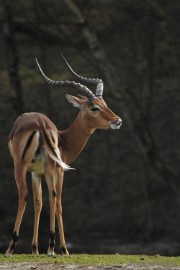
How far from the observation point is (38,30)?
28250mm

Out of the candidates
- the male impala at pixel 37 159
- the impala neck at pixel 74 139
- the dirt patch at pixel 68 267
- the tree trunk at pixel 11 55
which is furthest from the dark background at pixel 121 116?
the dirt patch at pixel 68 267

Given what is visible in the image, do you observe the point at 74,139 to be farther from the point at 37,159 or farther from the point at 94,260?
the point at 94,260

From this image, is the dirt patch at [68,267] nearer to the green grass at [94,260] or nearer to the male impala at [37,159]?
the green grass at [94,260]

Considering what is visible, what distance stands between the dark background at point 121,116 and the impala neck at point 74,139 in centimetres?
1083

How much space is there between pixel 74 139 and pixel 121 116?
43.5ft

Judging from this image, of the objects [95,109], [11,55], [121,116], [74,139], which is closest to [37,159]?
[74,139]

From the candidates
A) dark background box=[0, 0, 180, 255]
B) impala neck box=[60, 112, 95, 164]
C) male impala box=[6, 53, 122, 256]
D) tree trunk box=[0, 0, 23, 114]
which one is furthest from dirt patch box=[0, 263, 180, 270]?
dark background box=[0, 0, 180, 255]

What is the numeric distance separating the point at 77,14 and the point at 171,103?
470 centimetres

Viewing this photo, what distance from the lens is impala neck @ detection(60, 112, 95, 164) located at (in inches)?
586

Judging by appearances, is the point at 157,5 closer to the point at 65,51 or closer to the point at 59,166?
the point at 65,51

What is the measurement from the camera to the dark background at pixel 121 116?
27.2 metres

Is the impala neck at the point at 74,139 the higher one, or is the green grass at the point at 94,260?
the impala neck at the point at 74,139

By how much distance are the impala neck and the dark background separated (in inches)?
426

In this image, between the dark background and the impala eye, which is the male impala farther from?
the dark background
